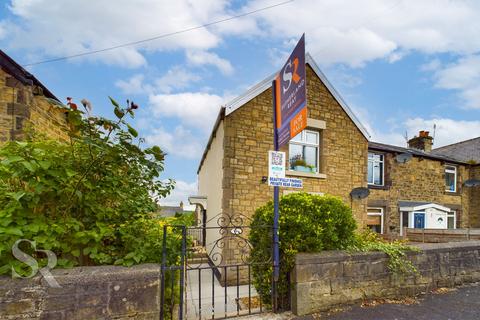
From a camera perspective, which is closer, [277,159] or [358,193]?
[277,159]

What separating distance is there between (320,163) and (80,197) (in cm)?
809

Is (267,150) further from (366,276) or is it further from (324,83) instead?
(366,276)

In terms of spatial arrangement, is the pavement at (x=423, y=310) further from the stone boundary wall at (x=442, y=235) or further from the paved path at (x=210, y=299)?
the stone boundary wall at (x=442, y=235)

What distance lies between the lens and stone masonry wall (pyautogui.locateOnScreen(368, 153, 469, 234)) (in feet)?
44.4

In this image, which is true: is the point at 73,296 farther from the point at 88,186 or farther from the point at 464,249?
the point at 464,249

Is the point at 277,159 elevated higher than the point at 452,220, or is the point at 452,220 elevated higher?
the point at 277,159

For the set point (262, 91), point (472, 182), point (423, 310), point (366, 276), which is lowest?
point (423, 310)

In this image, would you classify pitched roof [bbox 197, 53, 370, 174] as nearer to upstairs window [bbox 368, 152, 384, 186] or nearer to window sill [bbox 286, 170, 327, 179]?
window sill [bbox 286, 170, 327, 179]

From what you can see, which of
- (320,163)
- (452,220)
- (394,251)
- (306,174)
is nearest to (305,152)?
(320,163)

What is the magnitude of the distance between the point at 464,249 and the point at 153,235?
19.0 ft

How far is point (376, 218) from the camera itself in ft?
44.2

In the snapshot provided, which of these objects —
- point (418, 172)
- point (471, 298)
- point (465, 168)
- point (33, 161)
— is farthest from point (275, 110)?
point (465, 168)

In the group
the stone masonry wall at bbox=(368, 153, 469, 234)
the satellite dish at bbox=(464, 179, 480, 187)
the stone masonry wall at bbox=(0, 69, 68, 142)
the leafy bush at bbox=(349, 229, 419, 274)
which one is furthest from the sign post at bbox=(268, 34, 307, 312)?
the satellite dish at bbox=(464, 179, 480, 187)

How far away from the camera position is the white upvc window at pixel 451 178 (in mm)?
16188
